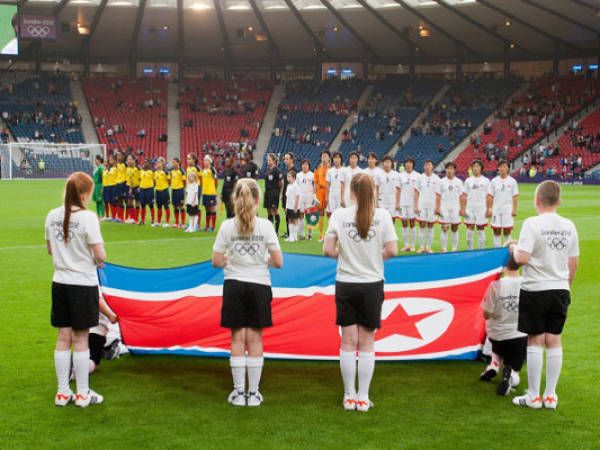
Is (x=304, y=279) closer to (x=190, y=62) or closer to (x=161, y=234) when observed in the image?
(x=161, y=234)

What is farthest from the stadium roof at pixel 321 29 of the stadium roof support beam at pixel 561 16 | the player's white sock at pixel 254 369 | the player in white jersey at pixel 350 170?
the player's white sock at pixel 254 369

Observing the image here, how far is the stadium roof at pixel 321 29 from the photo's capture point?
46844 millimetres

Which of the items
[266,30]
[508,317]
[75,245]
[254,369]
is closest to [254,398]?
[254,369]

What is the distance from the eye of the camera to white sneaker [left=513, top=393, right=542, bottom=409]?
5.29 meters

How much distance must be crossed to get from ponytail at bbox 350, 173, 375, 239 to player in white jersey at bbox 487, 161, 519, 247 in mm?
9259

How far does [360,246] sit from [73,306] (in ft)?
7.52

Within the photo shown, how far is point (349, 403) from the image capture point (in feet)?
17.2

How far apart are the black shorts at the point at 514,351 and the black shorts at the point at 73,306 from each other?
354 centimetres

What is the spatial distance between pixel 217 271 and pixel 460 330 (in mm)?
2406

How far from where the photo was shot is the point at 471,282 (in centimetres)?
626

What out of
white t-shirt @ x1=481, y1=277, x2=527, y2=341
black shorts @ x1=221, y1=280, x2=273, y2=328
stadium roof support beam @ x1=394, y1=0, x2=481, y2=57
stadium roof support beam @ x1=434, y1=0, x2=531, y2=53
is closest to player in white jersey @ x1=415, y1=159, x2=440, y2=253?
white t-shirt @ x1=481, y1=277, x2=527, y2=341

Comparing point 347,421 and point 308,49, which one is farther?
point 308,49

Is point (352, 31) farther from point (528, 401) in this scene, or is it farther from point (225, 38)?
point (528, 401)

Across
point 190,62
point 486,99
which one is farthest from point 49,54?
point 486,99
